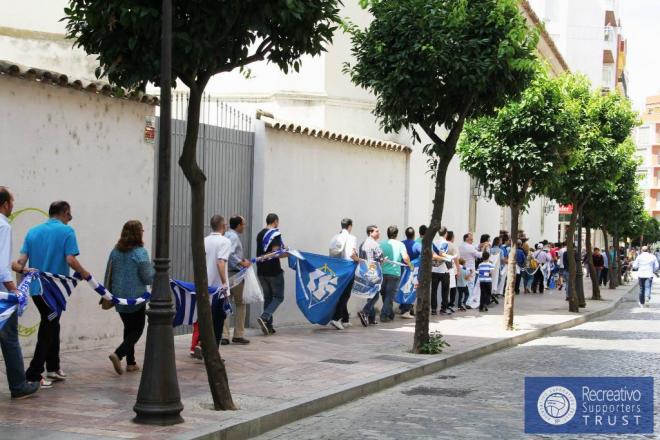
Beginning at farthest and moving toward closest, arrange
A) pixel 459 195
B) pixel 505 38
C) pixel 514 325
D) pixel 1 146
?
pixel 459 195 < pixel 514 325 < pixel 505 38 < pixel 1 146

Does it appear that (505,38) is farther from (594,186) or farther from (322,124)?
(594,186)

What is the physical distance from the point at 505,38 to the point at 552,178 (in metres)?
6.35

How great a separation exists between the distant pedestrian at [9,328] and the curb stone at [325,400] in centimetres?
211

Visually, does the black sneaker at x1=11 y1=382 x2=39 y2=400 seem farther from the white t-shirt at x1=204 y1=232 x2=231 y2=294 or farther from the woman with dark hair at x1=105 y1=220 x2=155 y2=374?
the white t-shirt at x1=204 y1=232 x2=231 y2=294

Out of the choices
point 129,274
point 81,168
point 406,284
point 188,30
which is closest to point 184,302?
point 129,274

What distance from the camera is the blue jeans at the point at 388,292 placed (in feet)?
58.6

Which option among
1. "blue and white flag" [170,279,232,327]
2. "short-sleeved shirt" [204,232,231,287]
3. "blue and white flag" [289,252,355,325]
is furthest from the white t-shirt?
"blue and white flag" [289,252,355,325]

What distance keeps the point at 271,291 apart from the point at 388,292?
388 cm

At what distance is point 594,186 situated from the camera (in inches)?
936

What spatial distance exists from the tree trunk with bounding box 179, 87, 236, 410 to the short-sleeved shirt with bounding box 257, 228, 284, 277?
6173mm

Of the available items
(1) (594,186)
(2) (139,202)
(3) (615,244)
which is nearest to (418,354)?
(2) (139,202)

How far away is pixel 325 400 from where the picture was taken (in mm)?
9258

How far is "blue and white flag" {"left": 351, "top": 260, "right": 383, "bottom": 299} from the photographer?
55.0 feet

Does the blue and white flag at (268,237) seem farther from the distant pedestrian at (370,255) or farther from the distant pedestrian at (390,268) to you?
the distant pedestrian at (390,268)
